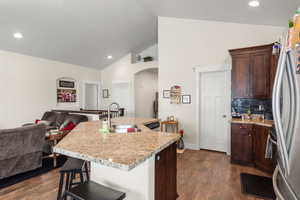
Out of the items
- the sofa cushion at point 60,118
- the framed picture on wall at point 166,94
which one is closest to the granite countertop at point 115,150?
the framed picture on wall at point 166,94

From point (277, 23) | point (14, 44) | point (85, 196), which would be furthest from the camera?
point (14, 44)

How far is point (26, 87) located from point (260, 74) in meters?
6.58

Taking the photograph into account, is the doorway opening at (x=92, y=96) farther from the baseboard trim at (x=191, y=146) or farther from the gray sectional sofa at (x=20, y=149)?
the baseboard trim at (x=191, y=146)

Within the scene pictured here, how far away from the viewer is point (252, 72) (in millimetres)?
3549

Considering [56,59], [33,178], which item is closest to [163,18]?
[56,59]

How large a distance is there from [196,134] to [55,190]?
3444mm

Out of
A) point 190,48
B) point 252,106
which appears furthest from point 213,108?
point 190,48

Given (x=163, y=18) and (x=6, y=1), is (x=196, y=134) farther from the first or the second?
(x=6, y=1)

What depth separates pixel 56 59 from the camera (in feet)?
20.3

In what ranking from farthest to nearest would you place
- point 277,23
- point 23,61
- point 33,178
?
1. point 23,61
2. point 277,23
3. point 33,178

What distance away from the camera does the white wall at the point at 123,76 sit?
23.9ft

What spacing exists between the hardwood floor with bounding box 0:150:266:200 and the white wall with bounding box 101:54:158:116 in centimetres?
424

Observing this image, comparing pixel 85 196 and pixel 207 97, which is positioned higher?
pixel 207 97

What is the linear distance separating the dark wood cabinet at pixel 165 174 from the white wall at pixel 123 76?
5312mm
